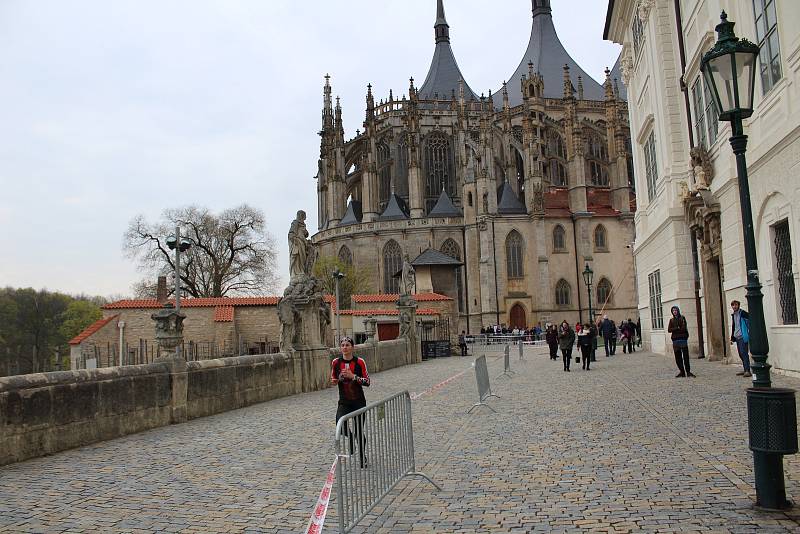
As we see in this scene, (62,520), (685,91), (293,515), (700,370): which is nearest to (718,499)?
(293,515)

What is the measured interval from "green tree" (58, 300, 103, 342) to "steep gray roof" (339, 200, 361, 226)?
2088 cm

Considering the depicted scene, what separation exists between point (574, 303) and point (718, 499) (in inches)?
2047

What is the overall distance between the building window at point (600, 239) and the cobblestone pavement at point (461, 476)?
46221 millimetres

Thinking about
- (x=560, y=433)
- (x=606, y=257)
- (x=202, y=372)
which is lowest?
(x=560, y=433)

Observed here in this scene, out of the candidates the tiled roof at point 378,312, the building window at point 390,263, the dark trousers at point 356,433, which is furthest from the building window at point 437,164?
the dark trousers at point 356,433

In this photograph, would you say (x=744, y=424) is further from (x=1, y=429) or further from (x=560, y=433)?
(x=1, y=429)

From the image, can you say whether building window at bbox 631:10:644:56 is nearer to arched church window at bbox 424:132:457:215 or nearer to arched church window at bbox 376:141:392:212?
arched church window at bbox 424:132:457:215

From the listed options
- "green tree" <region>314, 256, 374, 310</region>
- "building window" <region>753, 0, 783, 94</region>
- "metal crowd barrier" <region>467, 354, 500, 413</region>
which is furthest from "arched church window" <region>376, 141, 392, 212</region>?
"metal crowd barrier" <region>467, 354, 500, 413</region>

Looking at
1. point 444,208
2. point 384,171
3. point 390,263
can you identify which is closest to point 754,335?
point 390,263

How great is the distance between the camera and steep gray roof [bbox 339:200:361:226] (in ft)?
202

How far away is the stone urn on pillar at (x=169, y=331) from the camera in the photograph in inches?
449

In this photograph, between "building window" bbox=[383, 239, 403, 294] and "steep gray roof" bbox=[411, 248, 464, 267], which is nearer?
"steep gray roof" bbox=[411, 248, 464, 267]

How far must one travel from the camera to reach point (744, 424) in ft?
27.5

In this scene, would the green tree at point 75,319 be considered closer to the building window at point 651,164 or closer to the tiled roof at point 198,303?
the tiled roof at point 198,303
